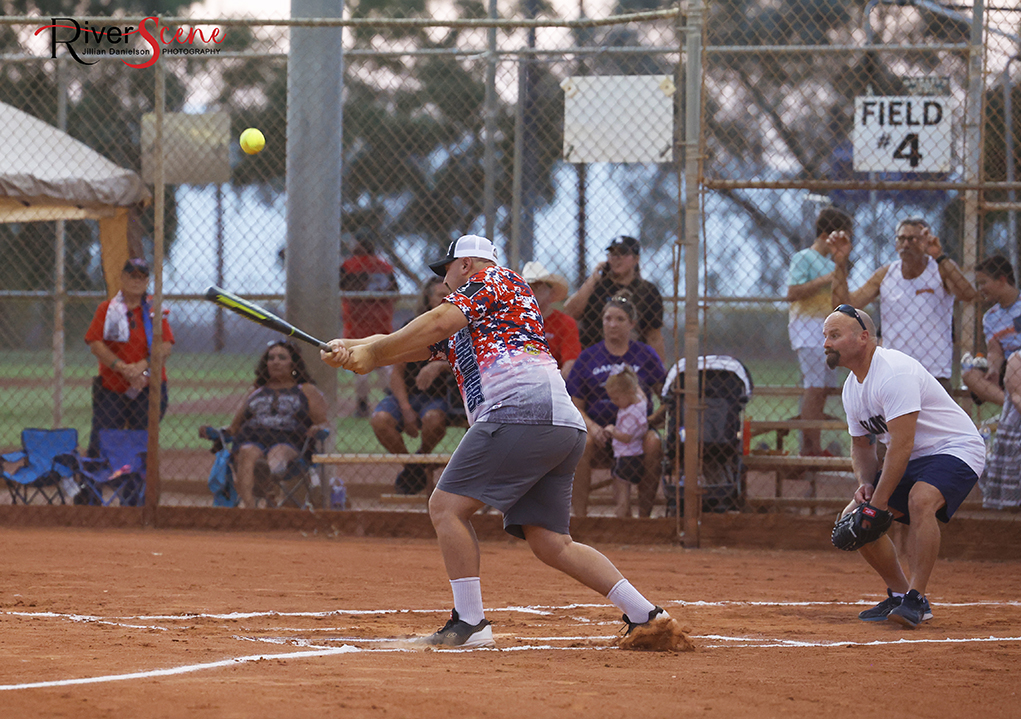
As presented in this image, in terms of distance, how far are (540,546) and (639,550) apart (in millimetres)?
3708

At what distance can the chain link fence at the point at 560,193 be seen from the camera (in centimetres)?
855

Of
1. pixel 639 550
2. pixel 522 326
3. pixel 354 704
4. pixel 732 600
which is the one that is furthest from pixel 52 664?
pixel 639 550

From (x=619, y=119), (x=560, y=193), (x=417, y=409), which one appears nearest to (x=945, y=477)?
(x=619, y=119)

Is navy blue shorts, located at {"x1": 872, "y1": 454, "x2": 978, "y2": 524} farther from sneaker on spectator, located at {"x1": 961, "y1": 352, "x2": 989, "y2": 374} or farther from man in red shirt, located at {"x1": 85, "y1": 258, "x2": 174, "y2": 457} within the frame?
man in red shirt, located at {"x1": 85, "y1": 258, "x2": 174, "y2": 457}

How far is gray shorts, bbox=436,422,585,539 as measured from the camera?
489 cm

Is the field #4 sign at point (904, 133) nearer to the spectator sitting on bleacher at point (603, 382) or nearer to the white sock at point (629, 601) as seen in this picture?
the spectator sitting on bleacher at point (603, 382)

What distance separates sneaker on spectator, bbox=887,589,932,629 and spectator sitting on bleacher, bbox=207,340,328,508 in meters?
4.74

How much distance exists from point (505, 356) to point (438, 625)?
1.45 metres

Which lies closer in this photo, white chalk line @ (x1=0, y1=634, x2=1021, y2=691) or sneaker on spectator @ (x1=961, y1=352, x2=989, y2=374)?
white chalk line @ (x1=0, y1=634, x2=1021, y2=691)

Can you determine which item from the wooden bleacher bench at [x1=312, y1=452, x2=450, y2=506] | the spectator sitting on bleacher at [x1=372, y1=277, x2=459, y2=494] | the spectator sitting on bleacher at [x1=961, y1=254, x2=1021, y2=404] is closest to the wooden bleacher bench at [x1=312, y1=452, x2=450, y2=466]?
the wooden bleacher bench at [x1=312, y1=452, x2=450, y2=506]

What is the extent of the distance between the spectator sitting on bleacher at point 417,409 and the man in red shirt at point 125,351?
1.75 metres

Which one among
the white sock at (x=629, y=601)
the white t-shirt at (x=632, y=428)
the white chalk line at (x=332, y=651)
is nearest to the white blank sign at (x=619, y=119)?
the white t-shirt at (x=632, y=428)

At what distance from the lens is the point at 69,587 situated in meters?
6.34

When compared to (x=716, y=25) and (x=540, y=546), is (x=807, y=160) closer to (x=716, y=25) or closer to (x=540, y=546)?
(x=716, y=25)
